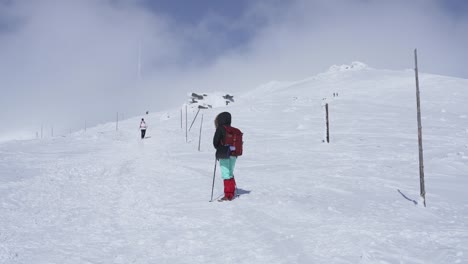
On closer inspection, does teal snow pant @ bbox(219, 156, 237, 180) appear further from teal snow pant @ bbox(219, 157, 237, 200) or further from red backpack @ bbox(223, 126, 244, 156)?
red backpack @ bbox(223, 126, 244, 156)

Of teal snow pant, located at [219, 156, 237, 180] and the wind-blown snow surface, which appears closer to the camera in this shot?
the wind-blown snow surface

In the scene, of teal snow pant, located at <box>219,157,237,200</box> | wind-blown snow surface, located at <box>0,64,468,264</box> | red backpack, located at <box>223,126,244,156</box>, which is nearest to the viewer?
wind-blown snow surface, located at <box>0,64,468,264</box>

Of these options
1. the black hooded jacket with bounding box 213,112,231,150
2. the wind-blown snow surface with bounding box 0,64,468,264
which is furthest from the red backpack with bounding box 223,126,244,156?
the wind-blown snow surface with bounding box 0,64,468,264

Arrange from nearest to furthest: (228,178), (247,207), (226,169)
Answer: (247,207) → (228,178) → (226,169)

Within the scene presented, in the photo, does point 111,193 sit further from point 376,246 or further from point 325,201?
point 376,246

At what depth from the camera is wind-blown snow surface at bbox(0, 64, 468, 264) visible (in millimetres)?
5086

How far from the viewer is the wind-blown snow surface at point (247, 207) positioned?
5086mm

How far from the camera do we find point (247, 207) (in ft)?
25.6

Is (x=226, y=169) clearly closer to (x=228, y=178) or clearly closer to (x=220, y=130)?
(x=228, y=178)

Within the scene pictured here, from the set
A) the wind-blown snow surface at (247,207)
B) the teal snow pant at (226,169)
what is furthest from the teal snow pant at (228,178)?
the wind-blown snow surface at (247,207)

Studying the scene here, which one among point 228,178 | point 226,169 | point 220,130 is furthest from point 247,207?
point 220,130

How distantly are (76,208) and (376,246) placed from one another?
17.5ft

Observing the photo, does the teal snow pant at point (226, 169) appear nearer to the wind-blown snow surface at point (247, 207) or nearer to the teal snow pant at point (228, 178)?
the teal snow pant at point (228, 178)

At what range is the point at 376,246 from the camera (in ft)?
17.1
